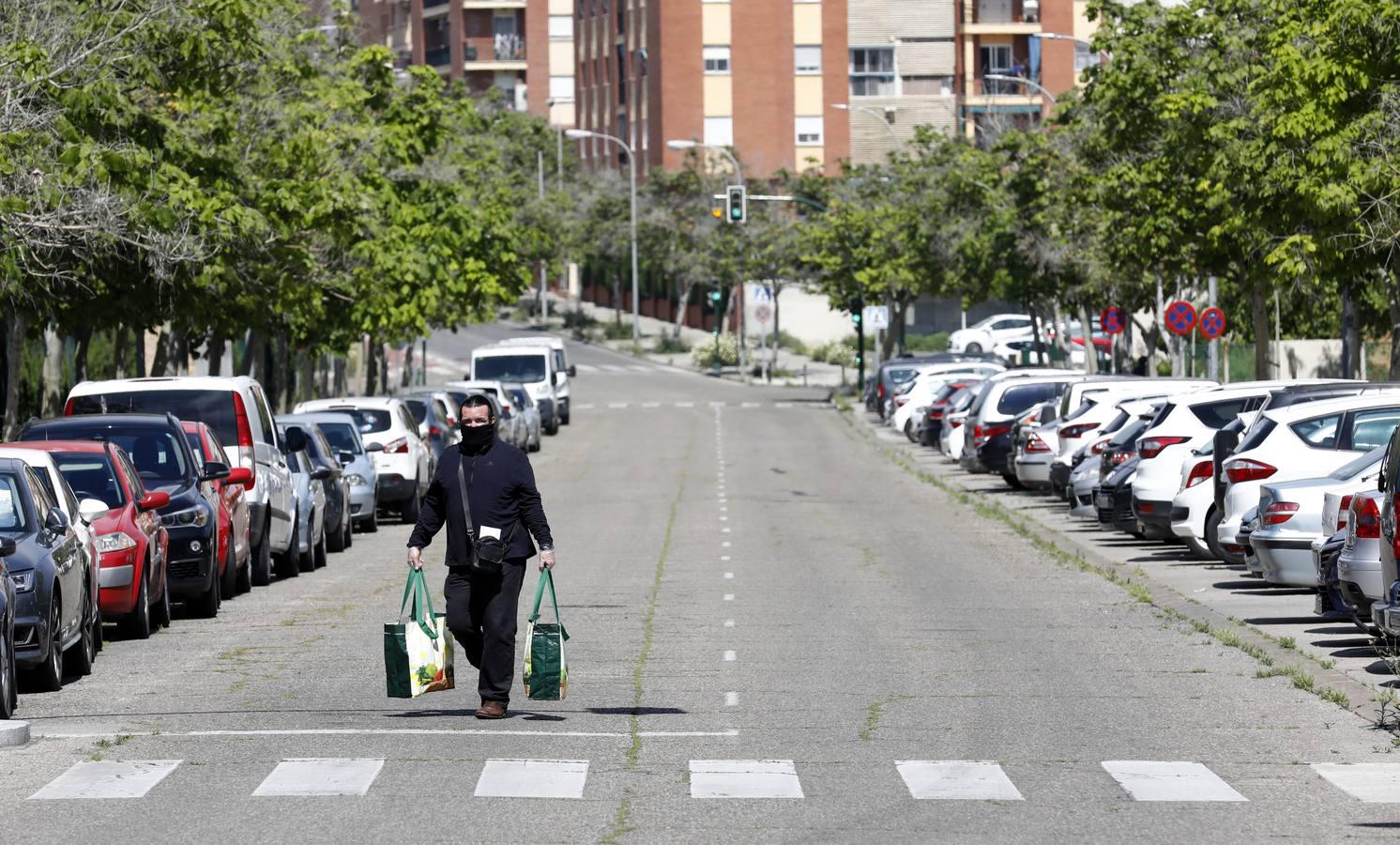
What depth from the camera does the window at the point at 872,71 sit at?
108062 mm

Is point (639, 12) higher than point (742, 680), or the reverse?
point (639, 12)

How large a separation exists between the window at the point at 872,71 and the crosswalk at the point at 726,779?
98721 mm

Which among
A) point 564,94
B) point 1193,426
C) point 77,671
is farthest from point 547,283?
point 77,671

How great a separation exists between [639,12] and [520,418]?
212ft

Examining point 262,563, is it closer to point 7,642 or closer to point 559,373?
point 7,642

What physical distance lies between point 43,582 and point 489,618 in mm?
2745

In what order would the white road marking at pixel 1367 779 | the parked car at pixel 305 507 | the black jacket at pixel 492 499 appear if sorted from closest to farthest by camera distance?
1. the white road marking at pixel 1367 779
2. the black jacket at pixel 492 499
3. the parked car at pixel 305 507

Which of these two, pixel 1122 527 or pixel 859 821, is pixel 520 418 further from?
pixel 859 821

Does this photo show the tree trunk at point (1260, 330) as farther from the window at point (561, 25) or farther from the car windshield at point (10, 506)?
the window at point (561, 25)

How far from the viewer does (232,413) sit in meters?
22.0

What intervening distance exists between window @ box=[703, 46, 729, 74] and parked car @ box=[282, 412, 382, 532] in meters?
78.5

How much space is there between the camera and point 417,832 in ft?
29.5

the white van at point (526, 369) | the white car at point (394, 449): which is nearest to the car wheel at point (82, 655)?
the white car at point (394, 449)

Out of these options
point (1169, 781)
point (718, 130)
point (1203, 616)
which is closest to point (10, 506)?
point (1169, 781)
